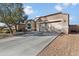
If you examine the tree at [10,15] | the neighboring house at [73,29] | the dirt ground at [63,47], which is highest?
the tree at [10,15]

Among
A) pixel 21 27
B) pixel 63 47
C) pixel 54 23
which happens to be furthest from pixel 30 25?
pixel 63 47

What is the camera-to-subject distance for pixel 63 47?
470 centimetres

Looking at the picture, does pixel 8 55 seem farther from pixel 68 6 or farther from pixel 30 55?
pixel 68 6

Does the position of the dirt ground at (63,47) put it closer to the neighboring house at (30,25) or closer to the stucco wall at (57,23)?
the stucco wall at (57,23)

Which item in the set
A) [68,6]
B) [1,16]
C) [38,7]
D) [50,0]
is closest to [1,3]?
[1,16]

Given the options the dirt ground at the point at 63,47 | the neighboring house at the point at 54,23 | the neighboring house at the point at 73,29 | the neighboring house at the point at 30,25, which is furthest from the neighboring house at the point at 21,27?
the neighboring house at the point at 73,29

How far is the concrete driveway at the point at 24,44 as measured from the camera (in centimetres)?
462

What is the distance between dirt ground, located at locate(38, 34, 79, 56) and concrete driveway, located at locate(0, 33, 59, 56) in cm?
14

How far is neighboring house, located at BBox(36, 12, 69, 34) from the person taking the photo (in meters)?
4.84

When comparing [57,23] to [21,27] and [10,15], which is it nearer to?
[21,27]

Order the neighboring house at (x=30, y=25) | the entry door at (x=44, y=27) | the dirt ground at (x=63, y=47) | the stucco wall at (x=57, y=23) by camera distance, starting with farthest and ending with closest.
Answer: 1. the entry door at (x=44, y=27)
2. the neighboring house at (x=30, y=25)
3. the stucco wall at (x=57, y=23)
4. the dirt ground at (x=63, y=47)

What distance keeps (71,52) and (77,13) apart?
92 cm

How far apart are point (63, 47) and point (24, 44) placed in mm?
947

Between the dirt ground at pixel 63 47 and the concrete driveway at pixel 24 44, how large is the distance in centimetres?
14
